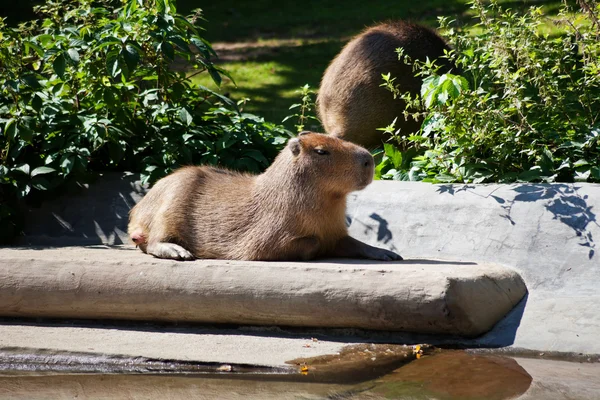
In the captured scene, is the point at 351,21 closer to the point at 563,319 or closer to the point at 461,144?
the point at 461,144

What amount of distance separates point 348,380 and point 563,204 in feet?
5.86

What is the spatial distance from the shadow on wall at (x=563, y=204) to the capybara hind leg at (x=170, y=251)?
1.76 m

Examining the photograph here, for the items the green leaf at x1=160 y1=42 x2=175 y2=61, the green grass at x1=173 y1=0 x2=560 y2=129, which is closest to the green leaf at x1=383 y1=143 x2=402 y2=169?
the green leaf at x1=160 y1=42 x2=175 y2=61

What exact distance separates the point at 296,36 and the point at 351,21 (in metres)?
0.99

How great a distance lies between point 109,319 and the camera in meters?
4.66

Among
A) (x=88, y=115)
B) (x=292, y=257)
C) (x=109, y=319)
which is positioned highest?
(x=88, y=115)

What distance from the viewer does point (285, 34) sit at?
13.9 metres

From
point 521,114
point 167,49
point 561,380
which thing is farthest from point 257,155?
point 561,380

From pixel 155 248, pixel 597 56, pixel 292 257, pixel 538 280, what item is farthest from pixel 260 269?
pixel 597 56

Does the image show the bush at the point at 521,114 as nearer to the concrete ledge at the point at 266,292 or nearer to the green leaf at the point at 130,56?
the concrete ledge at the point at 266,292

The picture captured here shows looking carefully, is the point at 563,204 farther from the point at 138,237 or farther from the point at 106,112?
the point at 106,112

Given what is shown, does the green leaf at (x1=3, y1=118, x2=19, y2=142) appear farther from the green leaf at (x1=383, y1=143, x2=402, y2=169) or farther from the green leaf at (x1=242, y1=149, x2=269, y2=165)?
the green leaf at (x1=383, y1=143, x2=402, y2=169)

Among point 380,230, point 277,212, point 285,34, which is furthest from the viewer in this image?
point 285,34

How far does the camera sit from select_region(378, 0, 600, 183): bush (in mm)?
5219
